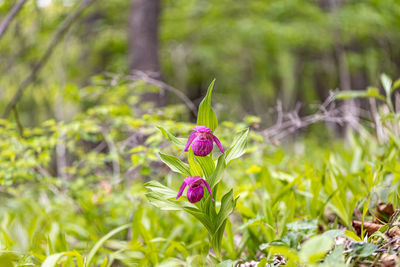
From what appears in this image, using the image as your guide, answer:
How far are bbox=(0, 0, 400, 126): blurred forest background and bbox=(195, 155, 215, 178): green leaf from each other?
2.57 m

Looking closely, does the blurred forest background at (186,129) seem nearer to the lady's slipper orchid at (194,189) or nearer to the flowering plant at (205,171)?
the flowering plant at (205,171)

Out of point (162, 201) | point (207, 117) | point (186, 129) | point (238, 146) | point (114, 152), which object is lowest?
point (114, 152)

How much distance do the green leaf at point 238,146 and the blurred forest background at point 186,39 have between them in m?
2.54

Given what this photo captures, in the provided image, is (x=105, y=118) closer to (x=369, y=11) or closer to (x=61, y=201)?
(x=61, y=201)

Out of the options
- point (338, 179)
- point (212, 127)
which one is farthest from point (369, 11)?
point (212, 127)

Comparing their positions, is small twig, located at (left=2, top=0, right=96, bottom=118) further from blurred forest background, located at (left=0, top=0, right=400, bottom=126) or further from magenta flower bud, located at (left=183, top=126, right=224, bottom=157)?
magenta flower bud, located at (left=183, top=126, right=224, bottom=157)

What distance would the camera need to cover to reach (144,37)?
11.8 ft

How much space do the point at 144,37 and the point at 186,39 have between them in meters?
2.22

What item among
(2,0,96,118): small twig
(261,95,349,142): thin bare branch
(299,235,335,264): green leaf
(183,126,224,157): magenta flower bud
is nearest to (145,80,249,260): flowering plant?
(183,126,224,157): magenta flower bud

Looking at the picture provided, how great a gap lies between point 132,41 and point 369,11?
3.96 metres

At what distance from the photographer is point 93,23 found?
5.54 metres

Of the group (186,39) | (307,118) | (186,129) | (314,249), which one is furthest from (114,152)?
(186,39)

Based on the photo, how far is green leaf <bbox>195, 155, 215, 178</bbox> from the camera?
1086 millimetres

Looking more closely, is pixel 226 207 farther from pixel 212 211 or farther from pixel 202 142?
pixel 202 142
